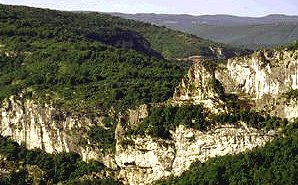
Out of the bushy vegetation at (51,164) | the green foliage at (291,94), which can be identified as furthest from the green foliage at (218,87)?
the bushy vegetation at (51,164)

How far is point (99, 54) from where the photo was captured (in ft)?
431

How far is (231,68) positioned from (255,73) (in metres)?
2.74

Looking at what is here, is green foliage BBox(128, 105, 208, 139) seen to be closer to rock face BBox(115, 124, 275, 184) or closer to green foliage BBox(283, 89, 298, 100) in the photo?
rock face BBox(115, 124, 275, 184)

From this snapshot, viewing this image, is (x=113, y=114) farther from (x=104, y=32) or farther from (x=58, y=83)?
(x=104, y=32)

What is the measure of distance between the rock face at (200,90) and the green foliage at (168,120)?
85 cm

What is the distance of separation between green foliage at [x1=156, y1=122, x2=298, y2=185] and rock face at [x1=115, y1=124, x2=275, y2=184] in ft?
4.06

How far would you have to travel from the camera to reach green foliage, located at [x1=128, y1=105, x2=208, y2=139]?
74.6 metres

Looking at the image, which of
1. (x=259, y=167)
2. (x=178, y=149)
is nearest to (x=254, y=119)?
(x=259, y=167)

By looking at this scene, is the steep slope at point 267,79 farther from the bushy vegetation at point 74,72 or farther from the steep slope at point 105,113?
the bushy vegetation at point 74,72

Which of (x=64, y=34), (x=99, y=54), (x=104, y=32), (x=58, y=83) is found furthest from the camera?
(x=104, y=32)

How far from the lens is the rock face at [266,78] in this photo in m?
70.6

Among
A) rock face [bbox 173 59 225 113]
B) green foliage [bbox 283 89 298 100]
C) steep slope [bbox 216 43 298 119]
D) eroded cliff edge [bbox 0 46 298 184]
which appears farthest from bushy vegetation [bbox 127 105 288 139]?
green foliage [bbox 283 89 298 100]

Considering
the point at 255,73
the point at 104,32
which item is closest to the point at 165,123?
the point at 255,73

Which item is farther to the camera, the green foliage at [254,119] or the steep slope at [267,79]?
the steep slope at [267,79]
